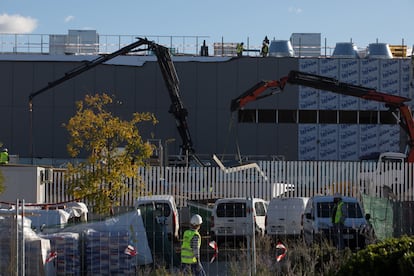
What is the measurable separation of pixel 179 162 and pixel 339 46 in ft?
65.6

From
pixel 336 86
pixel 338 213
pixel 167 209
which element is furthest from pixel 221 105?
pixel 338 213

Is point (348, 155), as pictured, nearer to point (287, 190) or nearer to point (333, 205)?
point (287, 190)

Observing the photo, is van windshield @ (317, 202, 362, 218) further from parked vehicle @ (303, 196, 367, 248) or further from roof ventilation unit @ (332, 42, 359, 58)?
roof ventilation unit @ (332, 42, 359, 58)

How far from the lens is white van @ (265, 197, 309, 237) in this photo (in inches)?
1048

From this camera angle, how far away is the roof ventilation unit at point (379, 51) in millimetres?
57906

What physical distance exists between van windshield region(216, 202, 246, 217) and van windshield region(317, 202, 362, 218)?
2.57 meters

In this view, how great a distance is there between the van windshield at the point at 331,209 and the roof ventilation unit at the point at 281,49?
33448 millimetres

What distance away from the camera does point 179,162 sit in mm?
43438

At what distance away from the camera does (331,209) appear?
25.5 m

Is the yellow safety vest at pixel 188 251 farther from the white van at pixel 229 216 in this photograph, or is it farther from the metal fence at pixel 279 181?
the metal fence at pixel 279 181

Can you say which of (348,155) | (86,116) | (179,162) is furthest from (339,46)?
(86,116)

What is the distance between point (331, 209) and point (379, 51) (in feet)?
114

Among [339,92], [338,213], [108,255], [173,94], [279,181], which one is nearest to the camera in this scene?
[108,255]

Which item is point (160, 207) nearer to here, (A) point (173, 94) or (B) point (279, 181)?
(B) point (279, 181)
